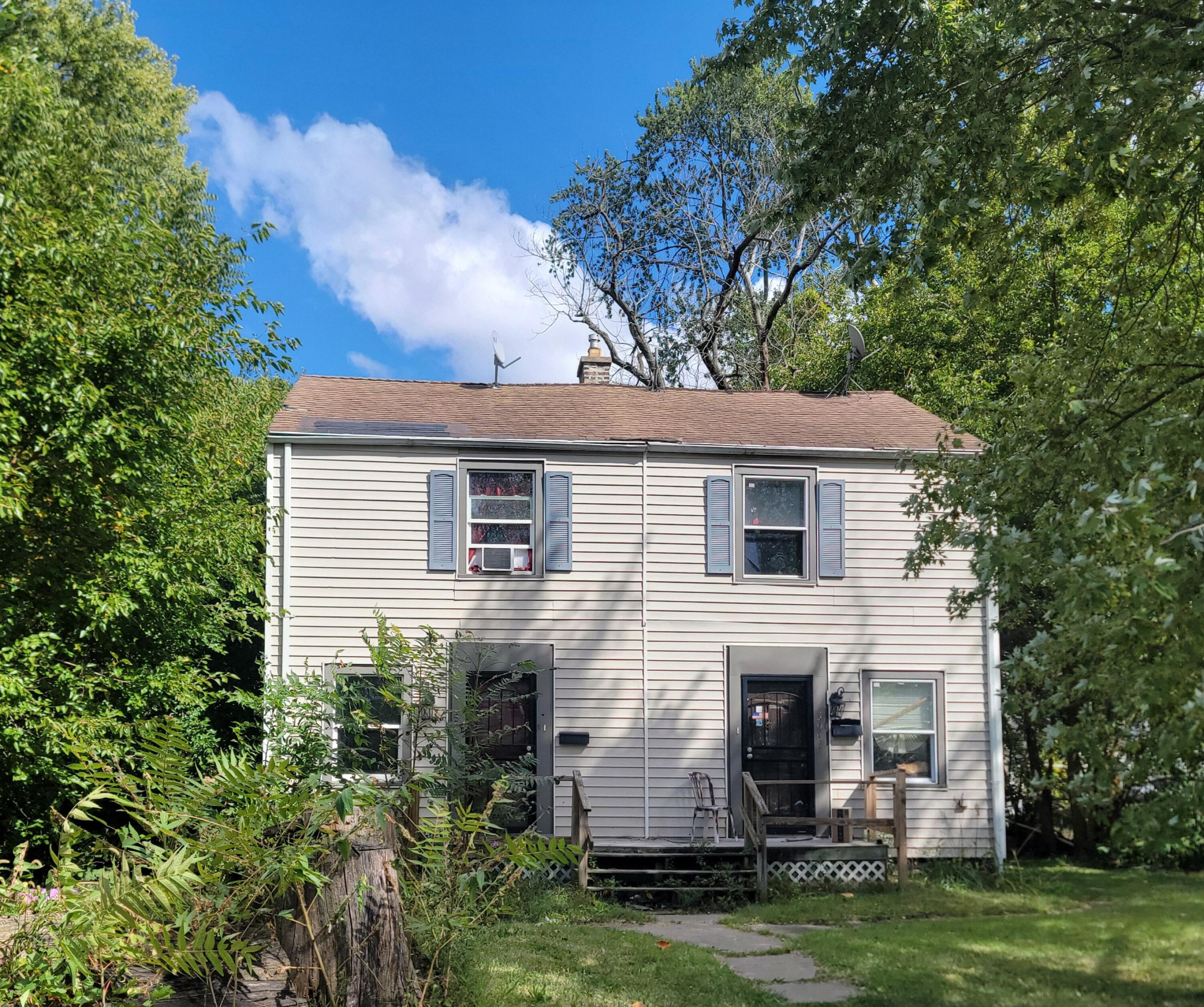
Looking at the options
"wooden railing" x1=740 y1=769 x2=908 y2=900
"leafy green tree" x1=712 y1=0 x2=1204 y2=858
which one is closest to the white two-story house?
"wooden railing" x1=740 y1=769 x2=908 y2=900

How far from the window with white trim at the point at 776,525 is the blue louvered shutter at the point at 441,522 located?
12.9ft

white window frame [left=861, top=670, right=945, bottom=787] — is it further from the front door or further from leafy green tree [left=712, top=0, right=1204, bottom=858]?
leafy green tree [left=712, top=0, right=1204, bottom=858]

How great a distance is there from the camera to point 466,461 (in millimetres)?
13414

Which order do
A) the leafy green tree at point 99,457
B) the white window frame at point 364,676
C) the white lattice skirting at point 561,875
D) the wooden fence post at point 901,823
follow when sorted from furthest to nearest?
1. the wooden fence post at point 901,823
2. the white lattice skirting at point 561,875
3. the white window frame at point 364,676
4. the leafy green tree at point 99,457

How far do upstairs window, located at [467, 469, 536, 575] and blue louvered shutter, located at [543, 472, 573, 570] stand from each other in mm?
183

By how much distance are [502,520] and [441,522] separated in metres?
0.82

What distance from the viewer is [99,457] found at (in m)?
9.36

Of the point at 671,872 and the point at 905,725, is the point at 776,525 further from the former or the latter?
the point at 671,872

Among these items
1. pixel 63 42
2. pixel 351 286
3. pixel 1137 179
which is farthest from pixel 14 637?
pixel 351 286

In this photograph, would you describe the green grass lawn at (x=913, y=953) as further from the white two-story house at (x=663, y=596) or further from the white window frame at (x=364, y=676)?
the white window frame at (x=364, y=676)

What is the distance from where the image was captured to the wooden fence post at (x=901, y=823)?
12156 millimetres

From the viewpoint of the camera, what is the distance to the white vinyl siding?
13047 mm

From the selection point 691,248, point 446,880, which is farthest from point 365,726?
point 691,248

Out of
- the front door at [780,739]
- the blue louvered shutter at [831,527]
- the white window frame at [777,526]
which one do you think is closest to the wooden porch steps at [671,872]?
the front door at [780,739]
